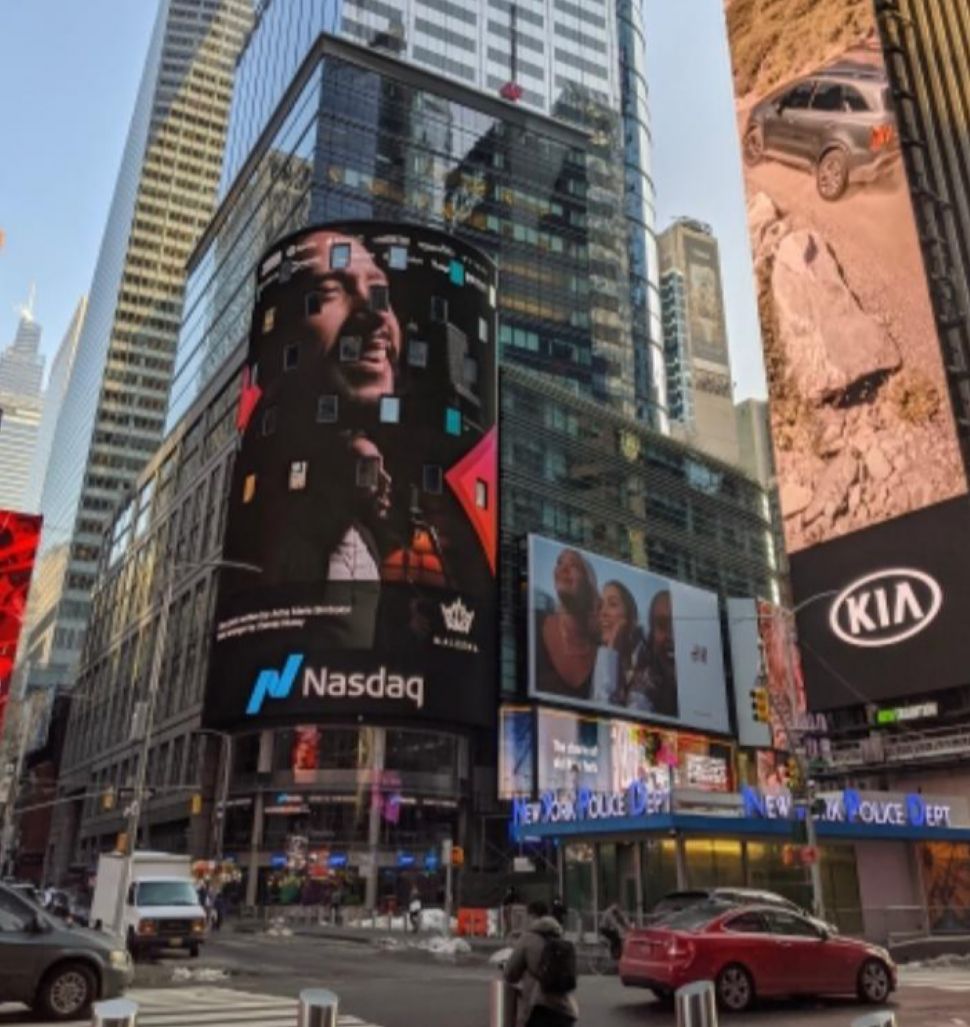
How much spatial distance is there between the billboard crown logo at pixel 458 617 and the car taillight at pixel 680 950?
49833 millimetres

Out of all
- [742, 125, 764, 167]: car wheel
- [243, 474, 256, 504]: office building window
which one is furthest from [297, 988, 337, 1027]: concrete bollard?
[742, 125, 764, 167]: car wheel

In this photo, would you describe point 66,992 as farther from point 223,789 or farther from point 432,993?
point 223,789

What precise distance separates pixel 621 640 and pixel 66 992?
→ 68.9 meters

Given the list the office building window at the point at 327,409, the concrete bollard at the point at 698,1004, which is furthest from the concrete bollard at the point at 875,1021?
the office building window at the point at 327,409

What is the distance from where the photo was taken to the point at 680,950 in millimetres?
15406

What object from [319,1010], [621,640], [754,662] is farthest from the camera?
[754,662]

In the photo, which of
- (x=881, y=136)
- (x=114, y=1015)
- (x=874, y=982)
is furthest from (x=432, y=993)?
(x=881, y=136)

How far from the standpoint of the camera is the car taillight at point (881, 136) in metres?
65.8

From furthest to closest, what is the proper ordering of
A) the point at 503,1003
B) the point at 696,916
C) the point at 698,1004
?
the point at 696,916
the point at 503,1003
the point at 698,1004

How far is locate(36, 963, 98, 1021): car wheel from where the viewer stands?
531 inches

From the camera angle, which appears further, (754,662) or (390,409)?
(754,662)

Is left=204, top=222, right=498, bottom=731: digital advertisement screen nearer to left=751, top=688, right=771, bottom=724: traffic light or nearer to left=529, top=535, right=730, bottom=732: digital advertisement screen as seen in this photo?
left=529, top=535, right=730, bottom=732: digital advertisement screen

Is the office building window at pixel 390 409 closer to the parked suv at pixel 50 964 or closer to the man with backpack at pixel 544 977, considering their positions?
the parked suv at pixel 50 964

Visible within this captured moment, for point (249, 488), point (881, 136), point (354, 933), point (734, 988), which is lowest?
point (354, 933)
